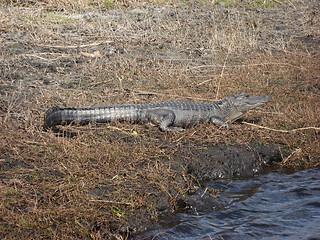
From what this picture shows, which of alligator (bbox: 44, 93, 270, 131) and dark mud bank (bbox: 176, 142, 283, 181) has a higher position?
alligator (bbox: 44, 93, 270, 131)

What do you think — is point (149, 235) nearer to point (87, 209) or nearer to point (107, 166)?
point (87, 209)

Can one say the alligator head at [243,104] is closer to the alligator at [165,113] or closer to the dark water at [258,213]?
the alligator at [165,113]

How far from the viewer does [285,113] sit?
6.68 metres

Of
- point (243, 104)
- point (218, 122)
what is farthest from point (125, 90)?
point (243, 104)

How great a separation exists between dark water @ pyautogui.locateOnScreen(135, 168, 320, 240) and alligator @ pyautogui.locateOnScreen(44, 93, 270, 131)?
4.11ft

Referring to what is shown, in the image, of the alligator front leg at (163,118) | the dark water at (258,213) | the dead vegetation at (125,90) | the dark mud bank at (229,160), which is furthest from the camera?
the alligator front leg at (163,118)

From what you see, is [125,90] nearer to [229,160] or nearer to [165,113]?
[165,113]

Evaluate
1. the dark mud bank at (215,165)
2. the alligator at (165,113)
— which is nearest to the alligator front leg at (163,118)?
the alligator at (165,113)

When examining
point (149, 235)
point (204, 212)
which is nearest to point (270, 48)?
point (204, 212)

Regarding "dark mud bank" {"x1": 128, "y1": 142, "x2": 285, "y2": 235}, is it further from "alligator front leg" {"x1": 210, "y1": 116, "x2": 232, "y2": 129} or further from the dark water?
"alligator front leg" {"x1": 210, "y1": 116, "x2": 232, "y2": 129}

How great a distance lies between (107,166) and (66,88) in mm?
2936

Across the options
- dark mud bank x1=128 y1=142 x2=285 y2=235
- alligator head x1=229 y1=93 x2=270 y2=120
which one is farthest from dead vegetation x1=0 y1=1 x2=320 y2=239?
alligator head x1=229 y1=93 x2=270 y2=120

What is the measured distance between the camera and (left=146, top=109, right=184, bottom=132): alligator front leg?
6043 millimetres

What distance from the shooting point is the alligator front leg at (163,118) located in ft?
19.8
